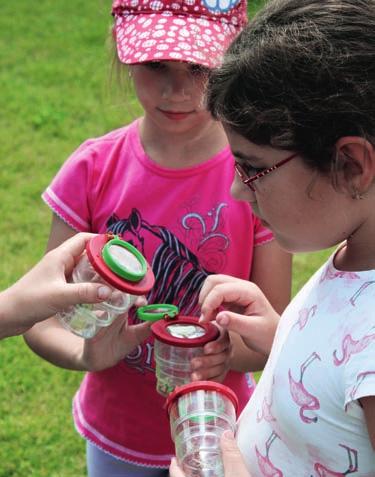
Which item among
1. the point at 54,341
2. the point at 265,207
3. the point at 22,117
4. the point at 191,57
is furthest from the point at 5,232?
the point at 265,207

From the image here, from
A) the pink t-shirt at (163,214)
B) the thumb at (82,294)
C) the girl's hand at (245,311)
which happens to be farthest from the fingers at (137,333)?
the thumb at (82,294)

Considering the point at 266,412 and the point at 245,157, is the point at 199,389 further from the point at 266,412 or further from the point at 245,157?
the point at 245,157

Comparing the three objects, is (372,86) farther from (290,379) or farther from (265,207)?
(290,379)

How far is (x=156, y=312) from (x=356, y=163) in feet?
2.68

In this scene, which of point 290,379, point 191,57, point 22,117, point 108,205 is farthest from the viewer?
point 22,117

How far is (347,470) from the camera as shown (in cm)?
161

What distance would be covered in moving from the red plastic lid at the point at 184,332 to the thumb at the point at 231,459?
39 cm

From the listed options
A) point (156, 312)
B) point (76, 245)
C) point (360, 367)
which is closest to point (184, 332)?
point (156, 312)

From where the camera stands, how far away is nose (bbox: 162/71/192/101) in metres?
2.36

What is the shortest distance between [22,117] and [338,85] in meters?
5.25

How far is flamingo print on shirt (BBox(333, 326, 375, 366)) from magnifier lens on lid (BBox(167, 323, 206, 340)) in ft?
1.93

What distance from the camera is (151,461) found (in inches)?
100.0

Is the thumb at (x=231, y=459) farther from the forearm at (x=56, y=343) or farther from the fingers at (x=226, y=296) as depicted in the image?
the forearm at (x=56, y=343)

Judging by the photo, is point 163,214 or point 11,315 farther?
point 163,214
